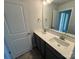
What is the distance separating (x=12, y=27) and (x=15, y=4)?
0.89 meters

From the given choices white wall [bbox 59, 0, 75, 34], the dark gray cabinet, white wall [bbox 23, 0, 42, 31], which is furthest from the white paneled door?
white wall [bbox 59, 0, 75, 34]

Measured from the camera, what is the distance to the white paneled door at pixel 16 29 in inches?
121

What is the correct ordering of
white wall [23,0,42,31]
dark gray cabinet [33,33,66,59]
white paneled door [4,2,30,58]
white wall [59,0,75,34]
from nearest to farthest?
dark gray cabinet [33,33,66,59]
white wall [59,0,75,34]
white paneled door [4,2,30,58]
white wall [23,0,42,31]

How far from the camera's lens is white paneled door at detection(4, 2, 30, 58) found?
3.07 meters

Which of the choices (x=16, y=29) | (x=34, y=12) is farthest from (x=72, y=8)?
(x=34, y=12)

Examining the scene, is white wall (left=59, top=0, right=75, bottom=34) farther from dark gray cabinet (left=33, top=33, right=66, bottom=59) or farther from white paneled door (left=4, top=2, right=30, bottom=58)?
white paneled door (left=4, top=2, right=30, bottom=58)

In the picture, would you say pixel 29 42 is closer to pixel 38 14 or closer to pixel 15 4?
pixel 38 14

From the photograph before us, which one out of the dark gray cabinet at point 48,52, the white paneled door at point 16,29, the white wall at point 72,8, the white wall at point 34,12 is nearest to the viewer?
the dark gray cabinet at point 48,52

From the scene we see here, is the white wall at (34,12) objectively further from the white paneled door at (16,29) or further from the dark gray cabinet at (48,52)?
the dark gray cabinet at (48,52)

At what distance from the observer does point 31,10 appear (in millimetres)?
4105

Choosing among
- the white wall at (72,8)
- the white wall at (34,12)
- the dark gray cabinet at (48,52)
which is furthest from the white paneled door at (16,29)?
the white wall at (72,8)

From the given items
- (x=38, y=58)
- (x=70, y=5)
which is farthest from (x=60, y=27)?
(x=38, y=58)
